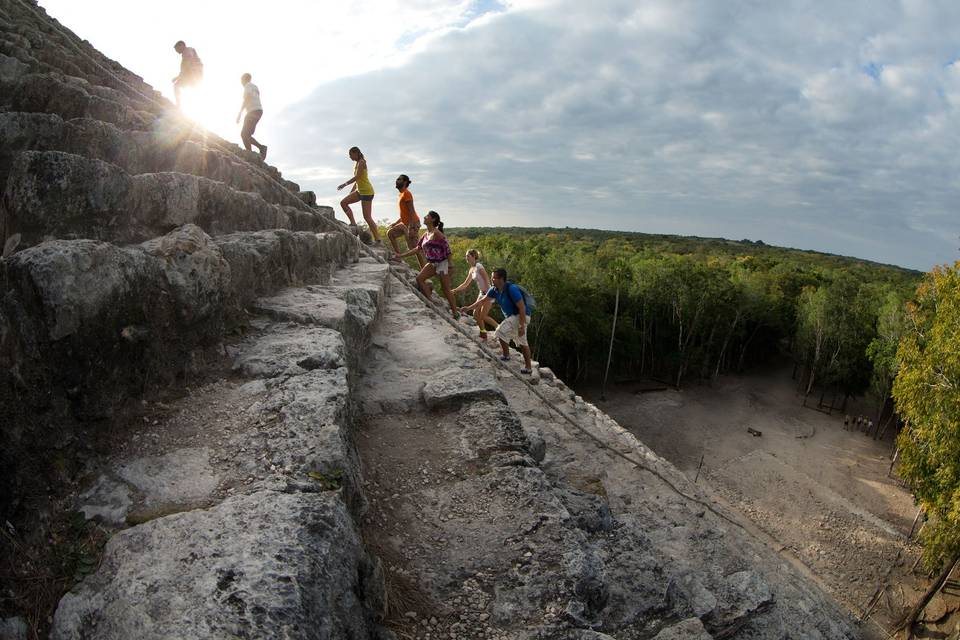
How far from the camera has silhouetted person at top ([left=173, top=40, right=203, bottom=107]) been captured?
1177cm

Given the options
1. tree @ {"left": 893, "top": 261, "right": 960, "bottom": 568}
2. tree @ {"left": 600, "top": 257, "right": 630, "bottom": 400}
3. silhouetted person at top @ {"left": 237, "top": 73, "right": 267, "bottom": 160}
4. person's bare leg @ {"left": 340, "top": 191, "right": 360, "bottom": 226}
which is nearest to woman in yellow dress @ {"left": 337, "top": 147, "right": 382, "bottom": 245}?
person's bare leg @ {"left": 340, "top": 191, "right": 360, "bottom": 226}

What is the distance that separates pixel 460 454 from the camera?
17.5ft

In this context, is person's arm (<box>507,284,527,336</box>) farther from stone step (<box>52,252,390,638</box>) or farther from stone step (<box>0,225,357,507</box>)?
stone step (<box>0,225,357,507</box>)

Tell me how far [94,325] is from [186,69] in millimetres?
10899

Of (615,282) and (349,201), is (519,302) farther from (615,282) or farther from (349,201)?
(615,282)

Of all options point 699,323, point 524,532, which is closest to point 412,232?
point 524,532

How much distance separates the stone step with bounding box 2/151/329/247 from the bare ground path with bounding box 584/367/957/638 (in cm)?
1904

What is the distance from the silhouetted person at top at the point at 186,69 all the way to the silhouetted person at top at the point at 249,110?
3.82ft

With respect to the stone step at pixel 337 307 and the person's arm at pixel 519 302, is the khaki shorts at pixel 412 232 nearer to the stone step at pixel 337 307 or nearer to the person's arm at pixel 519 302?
the stone step at pixel 337 307

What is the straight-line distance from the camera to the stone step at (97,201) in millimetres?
4355

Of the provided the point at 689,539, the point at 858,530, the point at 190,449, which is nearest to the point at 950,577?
the point at 858,530

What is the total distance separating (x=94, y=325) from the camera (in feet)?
11.6

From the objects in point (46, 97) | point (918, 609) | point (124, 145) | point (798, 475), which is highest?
point (46, 97)

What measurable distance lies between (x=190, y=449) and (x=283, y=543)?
130 centimetres
